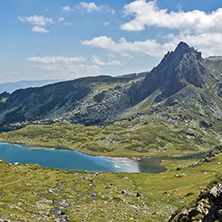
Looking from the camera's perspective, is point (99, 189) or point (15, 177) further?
point (15, 177)

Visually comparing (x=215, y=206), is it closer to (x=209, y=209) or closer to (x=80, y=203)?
(x=209, y=209)

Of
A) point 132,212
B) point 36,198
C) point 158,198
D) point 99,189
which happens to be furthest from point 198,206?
point 99,189

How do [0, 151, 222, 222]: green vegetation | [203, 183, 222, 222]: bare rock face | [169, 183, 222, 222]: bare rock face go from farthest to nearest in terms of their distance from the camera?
[0, 151, 222, 222]: green vegetation < [169, 183, 222, 222]: bare rock face < [203, 183, 222, 222]: bare rock face

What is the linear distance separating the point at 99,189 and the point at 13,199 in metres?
37.5

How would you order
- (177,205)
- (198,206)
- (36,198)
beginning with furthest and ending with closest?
1. (36,198)
2. (177,205)
3. (198,206)

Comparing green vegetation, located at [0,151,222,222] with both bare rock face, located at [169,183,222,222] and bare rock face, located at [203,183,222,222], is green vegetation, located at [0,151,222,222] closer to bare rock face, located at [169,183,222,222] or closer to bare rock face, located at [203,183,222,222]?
bare rock face, located at [169,183,222,222]

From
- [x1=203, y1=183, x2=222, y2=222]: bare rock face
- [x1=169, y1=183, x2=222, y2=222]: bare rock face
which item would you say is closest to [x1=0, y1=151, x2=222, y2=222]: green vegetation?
[x1=169, y1=183, x2=222, y2=222]: bare rock face

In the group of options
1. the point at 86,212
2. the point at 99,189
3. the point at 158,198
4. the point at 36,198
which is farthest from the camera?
the point at 99,189

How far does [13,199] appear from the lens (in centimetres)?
6197

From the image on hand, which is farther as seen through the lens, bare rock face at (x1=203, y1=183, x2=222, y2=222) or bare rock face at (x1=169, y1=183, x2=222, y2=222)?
bare rock face at (x1=169, y1=183, x2=222, y2=222)

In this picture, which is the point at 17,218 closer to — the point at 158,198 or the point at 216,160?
the point at 158,198

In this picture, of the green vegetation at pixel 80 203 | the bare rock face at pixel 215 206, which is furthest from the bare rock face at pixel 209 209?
the green vegetation at pixel 80 203

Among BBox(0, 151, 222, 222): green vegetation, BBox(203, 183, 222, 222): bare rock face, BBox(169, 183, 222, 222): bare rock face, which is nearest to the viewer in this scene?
BBox(203, 183, 222, 222): bare rock face

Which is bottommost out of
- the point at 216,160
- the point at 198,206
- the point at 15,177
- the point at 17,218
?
the point at 216,160
